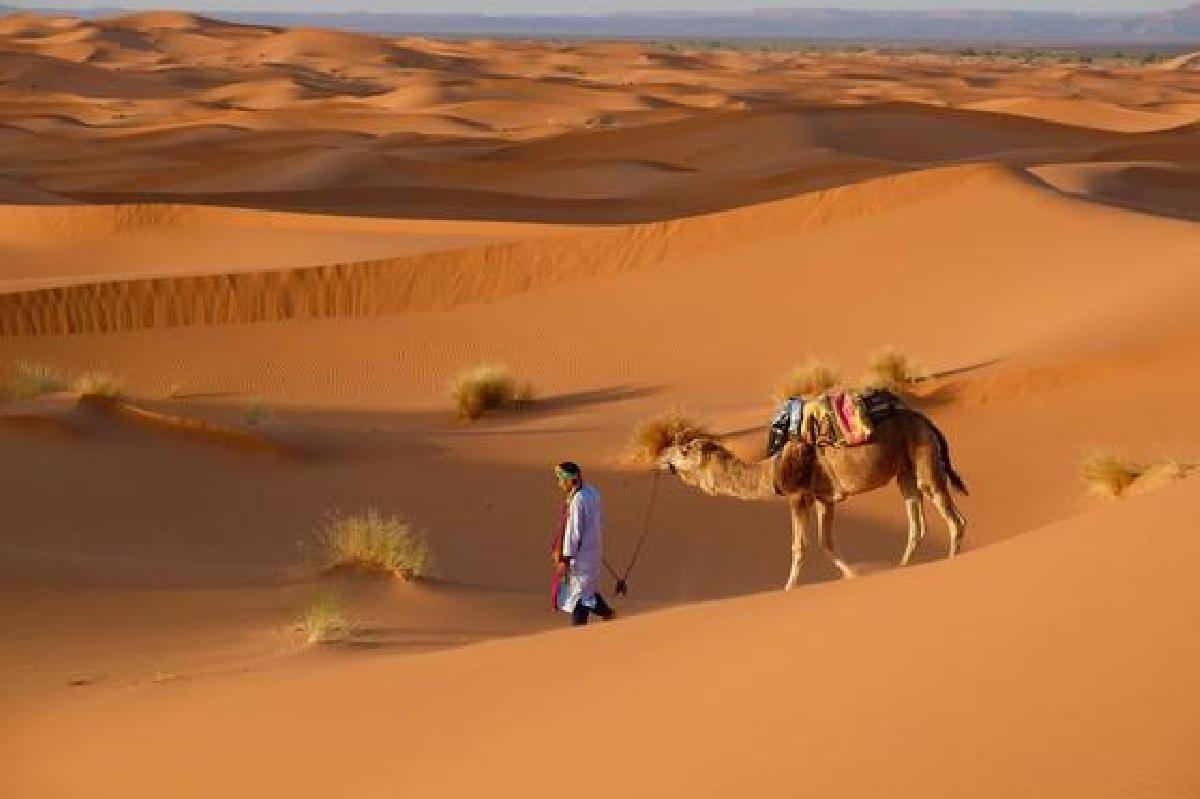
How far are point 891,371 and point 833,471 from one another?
7.35m

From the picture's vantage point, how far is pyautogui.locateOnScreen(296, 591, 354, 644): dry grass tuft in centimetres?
983

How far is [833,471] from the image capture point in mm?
11242

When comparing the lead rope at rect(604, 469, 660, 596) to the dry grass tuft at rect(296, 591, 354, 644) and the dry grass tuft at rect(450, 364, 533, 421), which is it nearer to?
the dry grass tuft at rect(296, 591, 354, 644)

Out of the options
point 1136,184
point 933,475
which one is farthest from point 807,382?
point 1136,184

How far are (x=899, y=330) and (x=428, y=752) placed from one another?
17072mm

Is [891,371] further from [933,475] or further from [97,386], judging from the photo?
[97,386]

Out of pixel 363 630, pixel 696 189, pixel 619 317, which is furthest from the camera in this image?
pixel 696 189

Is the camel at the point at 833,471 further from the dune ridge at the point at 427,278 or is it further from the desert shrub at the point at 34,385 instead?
the dune ridge at the point at 427,278

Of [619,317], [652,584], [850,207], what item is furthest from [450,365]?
[652,584]

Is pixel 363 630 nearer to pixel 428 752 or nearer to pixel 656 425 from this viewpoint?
pixel 428 752

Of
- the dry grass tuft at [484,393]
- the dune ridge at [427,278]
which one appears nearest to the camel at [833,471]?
the dry grass tuft at [484,393]

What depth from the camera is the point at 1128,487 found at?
13727 mm

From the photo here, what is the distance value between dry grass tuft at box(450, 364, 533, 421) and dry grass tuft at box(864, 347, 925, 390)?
3992mm

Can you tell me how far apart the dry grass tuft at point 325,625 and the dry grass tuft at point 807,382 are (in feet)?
27.8
